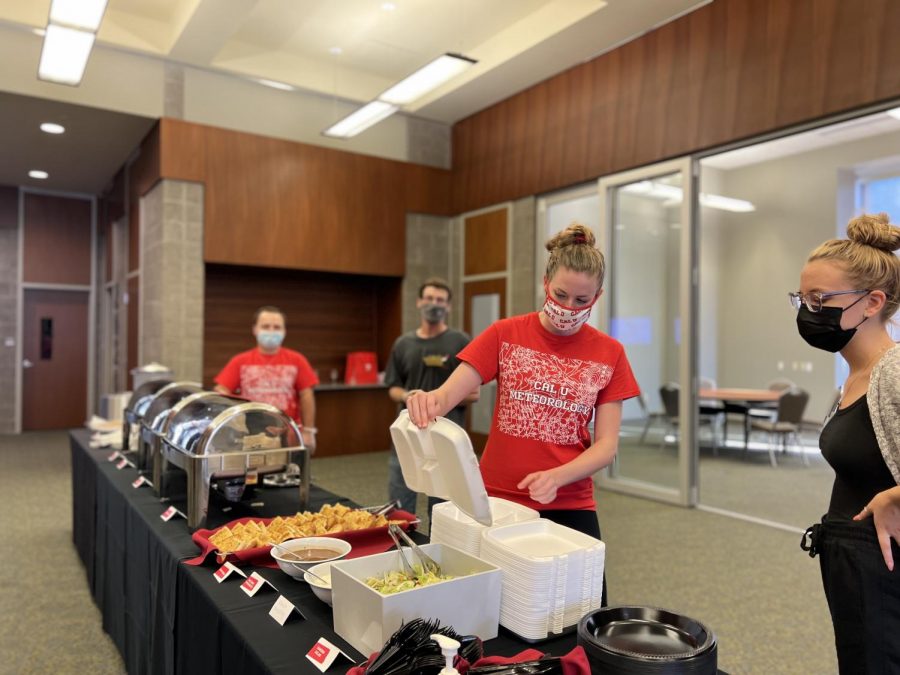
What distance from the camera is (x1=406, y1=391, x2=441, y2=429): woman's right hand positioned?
1.39m

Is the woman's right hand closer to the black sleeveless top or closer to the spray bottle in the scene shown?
the spray bottle

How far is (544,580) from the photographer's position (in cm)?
123

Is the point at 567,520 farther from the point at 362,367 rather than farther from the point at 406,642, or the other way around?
the point at 362,367

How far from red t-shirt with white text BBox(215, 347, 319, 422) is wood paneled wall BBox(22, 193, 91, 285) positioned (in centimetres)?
769

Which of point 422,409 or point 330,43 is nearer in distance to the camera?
point 422,409

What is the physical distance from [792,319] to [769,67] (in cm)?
523

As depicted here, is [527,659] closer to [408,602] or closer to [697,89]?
[408,602]

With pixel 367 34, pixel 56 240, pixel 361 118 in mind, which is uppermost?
pixel 367 34

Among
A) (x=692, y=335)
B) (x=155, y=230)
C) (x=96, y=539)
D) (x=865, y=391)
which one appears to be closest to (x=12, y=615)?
(x=96, y=539)

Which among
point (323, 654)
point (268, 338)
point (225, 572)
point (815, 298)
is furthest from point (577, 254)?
point (268, 338)

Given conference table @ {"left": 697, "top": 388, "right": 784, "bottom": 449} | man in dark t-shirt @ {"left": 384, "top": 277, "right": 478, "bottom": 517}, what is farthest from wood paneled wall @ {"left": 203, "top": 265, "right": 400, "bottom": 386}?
man in dark t-shirt @ {"left": 384, "top": 277, "right": 478, "bottom": 517}

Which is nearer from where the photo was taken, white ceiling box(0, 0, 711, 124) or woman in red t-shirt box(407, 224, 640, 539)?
woman in red t-shirt box(407, 224, 640, 539)

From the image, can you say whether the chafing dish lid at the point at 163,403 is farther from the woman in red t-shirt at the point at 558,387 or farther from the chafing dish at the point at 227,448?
the woman in red t-shirt at the point at 558,387

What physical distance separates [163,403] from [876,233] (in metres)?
2.77
